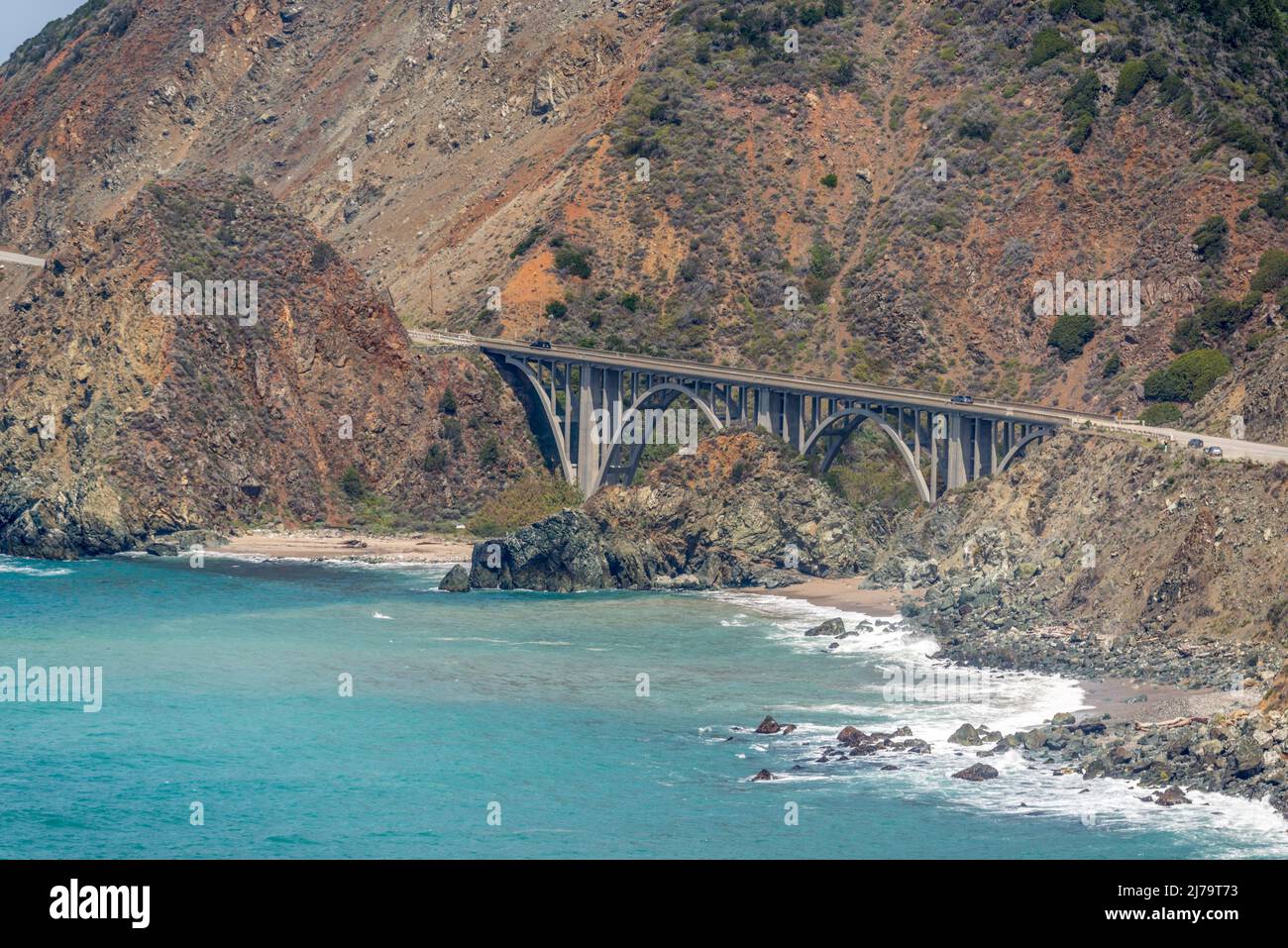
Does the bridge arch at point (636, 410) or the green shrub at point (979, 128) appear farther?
the green shrub at point (979, 128)

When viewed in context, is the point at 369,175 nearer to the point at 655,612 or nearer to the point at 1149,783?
the point at 655,612

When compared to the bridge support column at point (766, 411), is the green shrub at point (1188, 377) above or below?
above

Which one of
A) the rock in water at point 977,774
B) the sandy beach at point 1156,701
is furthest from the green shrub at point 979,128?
the rock in water at point 977,774

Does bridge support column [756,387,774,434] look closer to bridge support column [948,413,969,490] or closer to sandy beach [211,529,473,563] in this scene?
bridge support column [948,413,969,490]

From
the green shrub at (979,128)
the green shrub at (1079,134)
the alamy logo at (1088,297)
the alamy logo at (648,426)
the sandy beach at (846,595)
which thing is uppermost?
the green shrub at (979,128)

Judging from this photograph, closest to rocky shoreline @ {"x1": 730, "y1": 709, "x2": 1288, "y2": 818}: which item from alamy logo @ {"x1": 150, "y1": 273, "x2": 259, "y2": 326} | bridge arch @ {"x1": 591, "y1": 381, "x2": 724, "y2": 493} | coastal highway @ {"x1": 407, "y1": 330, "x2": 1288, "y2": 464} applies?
coastal highway @ {"x1": 407, "y1": 330, "x2": 1288, "y2": 464}

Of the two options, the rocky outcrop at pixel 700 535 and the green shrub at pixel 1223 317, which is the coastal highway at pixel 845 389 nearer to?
the rocky outcrop at pixel 700 535
